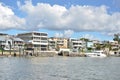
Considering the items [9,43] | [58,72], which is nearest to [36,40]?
[9,43]

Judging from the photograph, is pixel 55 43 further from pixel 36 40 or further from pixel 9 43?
pixel 9 43

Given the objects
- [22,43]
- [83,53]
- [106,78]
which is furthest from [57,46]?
[106,78]

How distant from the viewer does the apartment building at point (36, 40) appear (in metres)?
168

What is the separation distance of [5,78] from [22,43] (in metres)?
125

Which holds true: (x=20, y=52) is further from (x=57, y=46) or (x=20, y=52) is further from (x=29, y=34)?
(x=57, y=46)

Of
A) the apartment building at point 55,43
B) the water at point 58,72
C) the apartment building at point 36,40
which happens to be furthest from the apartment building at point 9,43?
the water at point 58,72

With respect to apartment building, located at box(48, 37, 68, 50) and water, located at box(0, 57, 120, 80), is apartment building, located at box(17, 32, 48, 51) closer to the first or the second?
apartment building, located at box(48, 37, 68, 50)

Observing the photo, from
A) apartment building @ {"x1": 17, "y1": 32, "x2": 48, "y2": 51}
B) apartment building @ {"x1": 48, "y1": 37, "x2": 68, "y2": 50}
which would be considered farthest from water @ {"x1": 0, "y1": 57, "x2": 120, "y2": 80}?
apartment building @ {"x1": 48, "y1": 37, "x2": 68, "y2": 50}

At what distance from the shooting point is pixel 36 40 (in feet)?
555

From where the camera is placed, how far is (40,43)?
170250 mm

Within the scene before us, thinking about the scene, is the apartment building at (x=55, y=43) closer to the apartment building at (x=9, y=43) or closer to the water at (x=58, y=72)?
the apartment building at (x=9, y=43)

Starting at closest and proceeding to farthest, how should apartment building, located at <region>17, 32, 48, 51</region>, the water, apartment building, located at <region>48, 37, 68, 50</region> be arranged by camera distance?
the water → apartment building, located at <region>17, 32, 48, 51</region> → apartment building, located at <region>48, 37, 68, 50</region>

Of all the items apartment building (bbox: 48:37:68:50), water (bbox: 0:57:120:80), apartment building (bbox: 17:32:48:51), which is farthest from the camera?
apartment building (bbox: 48:37:68:50)

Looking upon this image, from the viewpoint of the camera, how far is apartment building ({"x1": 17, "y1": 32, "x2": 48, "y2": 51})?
167500mm
